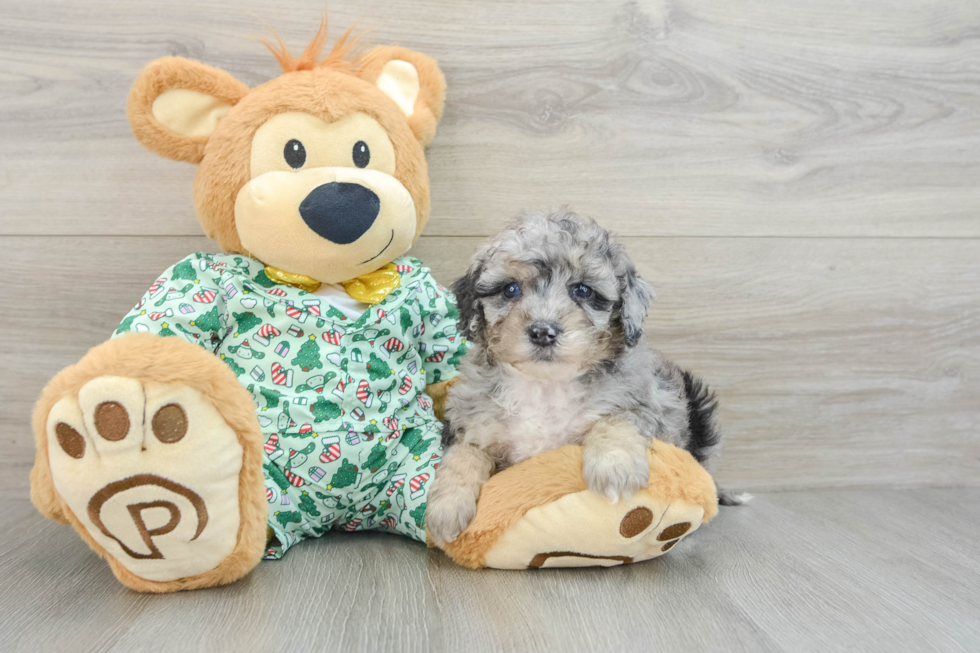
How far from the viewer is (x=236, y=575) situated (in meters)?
1.61

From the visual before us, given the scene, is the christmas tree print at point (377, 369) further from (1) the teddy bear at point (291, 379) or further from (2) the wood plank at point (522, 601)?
(2) the wood plank at point (522, 601)

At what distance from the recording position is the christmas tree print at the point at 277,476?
1.83 meters

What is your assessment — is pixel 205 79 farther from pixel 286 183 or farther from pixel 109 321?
pixel 109 321

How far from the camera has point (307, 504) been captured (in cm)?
190

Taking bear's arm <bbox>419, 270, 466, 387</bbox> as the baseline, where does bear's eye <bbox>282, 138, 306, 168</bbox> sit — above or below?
above

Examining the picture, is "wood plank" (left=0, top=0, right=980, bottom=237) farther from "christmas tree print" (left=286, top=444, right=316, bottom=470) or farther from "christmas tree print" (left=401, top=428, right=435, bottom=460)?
"christmas tree print" (left=286, top=444, right=316, bottom=470)

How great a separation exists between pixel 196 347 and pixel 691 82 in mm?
1829

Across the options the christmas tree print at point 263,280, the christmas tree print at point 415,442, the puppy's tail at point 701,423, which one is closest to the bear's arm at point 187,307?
the christmas tree print at point 263,280

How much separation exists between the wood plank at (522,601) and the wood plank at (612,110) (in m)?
1.10

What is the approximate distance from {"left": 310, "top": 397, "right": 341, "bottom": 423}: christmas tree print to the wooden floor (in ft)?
1.21

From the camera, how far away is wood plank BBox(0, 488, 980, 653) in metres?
1.40

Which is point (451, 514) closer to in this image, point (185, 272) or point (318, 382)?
point (318, 382)

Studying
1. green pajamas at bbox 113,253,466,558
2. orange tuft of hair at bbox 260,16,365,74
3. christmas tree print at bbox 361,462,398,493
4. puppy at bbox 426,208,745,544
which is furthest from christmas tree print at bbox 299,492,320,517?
orange tuft of hair at bbox 260,16,365,74

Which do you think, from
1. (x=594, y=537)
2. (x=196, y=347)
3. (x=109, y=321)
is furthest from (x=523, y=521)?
(x=109, y=321)
